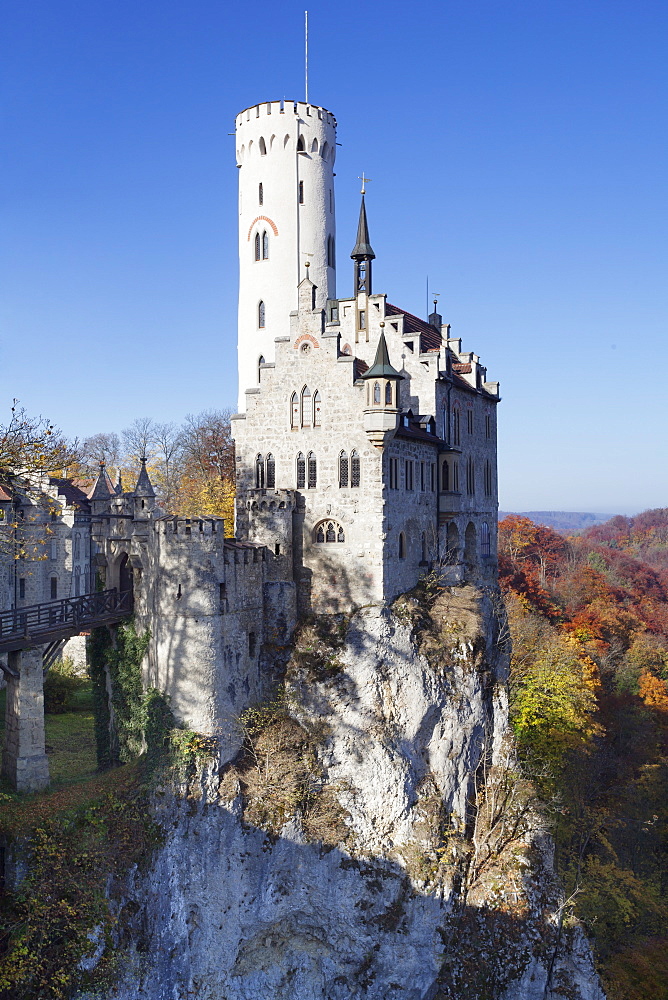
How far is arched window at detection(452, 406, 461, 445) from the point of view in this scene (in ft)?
139

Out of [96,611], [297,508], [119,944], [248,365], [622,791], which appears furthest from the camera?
[622,791]

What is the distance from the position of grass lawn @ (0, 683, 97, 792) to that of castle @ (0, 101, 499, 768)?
187 inches

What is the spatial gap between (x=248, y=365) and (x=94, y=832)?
25.3 metres

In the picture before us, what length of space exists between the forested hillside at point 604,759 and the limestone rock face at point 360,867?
16.9 feet

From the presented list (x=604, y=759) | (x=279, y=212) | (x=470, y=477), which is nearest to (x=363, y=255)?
(x=279, y=212)

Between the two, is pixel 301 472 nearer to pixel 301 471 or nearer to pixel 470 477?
pixel 301 471

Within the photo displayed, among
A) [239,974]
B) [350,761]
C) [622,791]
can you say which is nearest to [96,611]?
[350,761]

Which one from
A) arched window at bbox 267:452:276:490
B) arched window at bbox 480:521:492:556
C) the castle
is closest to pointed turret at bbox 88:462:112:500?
the castle

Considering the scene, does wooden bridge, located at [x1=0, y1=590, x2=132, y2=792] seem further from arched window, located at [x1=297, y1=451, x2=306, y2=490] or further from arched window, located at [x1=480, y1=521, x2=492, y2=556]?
arched window, located at [x1=480, y1=521, x2=492, y2=556]

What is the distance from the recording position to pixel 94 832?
88.9ft

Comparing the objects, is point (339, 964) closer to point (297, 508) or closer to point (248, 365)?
point (297, 508)

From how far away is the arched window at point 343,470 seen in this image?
33.9m

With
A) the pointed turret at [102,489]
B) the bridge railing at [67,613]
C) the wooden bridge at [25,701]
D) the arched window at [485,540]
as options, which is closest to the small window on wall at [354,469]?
the bridge railing at [67,613]

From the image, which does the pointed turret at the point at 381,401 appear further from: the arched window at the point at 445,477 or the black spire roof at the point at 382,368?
the arched window at the point at 445,477
